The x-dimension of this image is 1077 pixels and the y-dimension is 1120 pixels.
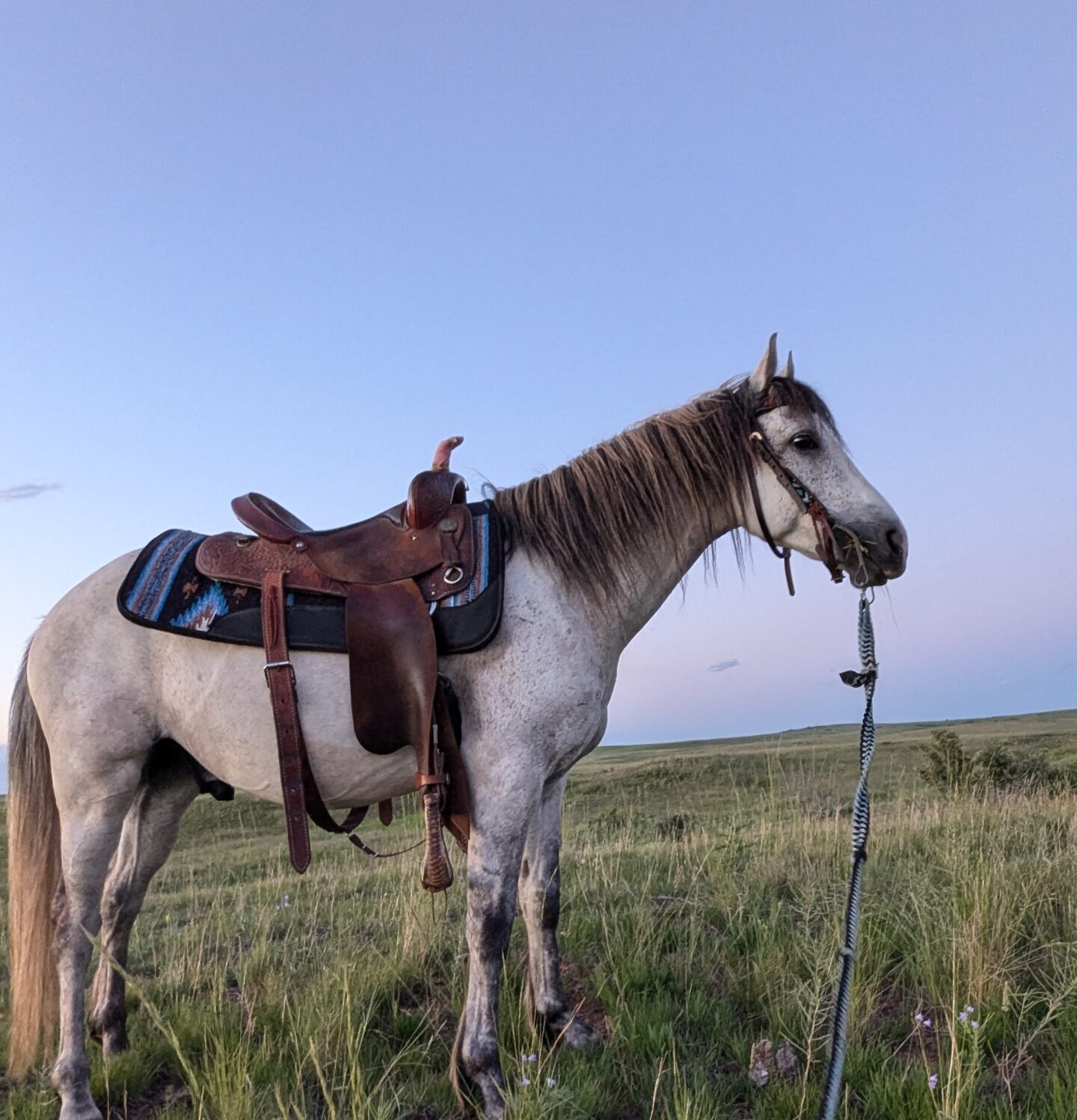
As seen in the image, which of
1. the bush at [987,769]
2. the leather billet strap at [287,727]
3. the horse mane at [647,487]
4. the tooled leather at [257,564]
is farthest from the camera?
the bush at [987,769]

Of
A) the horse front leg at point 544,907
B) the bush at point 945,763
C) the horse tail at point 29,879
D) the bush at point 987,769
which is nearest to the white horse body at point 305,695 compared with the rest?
the horse tail at point 29,879

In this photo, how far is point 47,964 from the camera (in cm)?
324

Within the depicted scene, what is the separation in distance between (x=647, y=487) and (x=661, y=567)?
0.33 meters

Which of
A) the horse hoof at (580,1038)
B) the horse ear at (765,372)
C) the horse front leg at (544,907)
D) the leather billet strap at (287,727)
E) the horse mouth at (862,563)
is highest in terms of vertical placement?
the horse ear at (765,372)

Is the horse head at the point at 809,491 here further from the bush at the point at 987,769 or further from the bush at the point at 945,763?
the bush at the point at 945,763

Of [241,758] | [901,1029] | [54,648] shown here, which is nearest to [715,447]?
[241,758]

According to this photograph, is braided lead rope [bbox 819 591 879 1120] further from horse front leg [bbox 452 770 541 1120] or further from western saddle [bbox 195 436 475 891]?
western saddle [bbox 195 436 475 891]

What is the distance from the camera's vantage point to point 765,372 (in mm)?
3164

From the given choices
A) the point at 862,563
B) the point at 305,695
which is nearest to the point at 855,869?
the point at 862,563

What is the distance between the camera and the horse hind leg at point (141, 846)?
11.9 feet

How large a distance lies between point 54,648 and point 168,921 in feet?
15.5

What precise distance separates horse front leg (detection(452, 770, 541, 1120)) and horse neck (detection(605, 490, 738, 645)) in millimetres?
807

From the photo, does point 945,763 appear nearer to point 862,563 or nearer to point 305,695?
point 862,563

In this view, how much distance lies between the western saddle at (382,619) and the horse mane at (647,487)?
1.07ft
